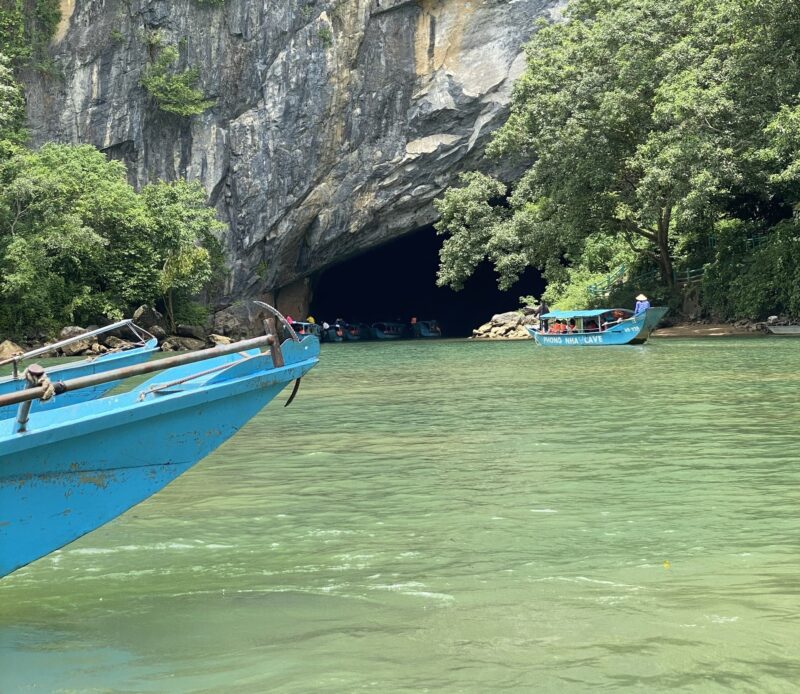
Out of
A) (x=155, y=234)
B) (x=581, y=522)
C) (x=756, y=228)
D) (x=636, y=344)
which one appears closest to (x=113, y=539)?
(x=581, y=522)

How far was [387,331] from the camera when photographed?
4853 cm

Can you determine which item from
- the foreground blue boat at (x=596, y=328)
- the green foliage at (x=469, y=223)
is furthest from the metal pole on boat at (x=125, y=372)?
the green foliage at (x=469, y=223)

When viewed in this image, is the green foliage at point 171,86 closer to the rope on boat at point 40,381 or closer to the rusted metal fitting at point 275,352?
the rusted metal fitting at point 275,352

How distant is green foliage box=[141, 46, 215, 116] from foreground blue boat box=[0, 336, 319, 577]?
116 ft

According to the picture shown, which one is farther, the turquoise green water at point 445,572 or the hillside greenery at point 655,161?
the hillside greenery at point 655,161

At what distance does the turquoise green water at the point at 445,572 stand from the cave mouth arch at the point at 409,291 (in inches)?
1575

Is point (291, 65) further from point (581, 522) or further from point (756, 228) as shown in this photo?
point (581, 522)

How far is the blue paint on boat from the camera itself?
716 centimetres

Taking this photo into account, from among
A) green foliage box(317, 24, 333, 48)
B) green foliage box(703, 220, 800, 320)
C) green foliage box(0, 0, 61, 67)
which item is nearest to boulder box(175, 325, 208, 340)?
green foliage box(317, 24, 333, 48)

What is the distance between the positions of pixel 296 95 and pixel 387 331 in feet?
45.3

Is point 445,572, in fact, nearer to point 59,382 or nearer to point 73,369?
point 59,382

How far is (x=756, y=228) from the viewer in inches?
1178

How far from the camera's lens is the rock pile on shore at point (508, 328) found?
35.4 m

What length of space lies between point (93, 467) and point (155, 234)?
32827 mm
